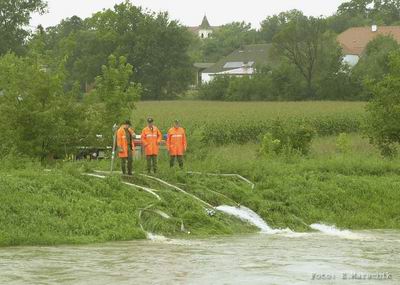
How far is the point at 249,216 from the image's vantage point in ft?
77.0

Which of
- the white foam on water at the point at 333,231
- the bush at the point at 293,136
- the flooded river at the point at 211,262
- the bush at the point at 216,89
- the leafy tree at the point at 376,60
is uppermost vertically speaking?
the leafy tree at the point at 376,60

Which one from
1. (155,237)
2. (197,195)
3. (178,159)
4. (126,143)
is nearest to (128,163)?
(126,143)

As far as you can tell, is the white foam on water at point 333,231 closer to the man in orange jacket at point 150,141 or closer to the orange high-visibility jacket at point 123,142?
the man in orange jacket at point 150,141

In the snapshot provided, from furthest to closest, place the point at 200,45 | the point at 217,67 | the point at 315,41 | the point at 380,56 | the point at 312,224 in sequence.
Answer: the point at 200,45, the point at 217,67, the point at 315,41, the point at 380,56, the point at 312,224

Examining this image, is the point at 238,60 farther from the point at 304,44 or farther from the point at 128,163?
the point at 128,163

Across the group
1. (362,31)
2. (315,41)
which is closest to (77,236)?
(315,41)

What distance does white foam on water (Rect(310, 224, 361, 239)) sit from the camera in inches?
871

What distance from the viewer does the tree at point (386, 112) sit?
34219 mm

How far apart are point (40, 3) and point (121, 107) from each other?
2461 inches

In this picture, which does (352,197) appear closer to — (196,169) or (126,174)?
(196,169)

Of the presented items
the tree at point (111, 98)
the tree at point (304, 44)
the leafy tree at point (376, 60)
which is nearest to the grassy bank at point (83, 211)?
the tree at point (111, 98)

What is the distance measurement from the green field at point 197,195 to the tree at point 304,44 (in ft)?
204

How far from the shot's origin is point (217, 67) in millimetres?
154625

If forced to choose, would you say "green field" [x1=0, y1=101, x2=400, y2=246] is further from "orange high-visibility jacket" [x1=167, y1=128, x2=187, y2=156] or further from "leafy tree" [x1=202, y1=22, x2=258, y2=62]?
"leafy tree" [x1=202, y1=22, x2=258, y2=62]
